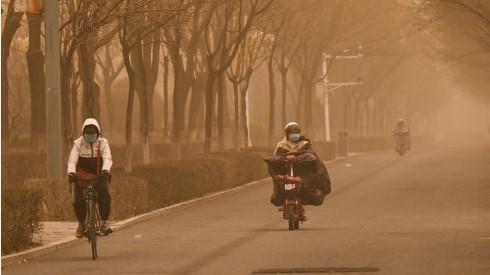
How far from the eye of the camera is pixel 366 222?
23.0 meters

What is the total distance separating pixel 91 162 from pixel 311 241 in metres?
3.45

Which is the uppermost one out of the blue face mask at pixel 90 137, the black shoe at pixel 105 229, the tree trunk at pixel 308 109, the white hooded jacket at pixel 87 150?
the tree trunk at pixel 308 109

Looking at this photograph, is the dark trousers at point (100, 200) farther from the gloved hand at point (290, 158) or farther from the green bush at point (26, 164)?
the green bush at point (26, 164)

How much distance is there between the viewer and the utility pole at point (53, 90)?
948 inches

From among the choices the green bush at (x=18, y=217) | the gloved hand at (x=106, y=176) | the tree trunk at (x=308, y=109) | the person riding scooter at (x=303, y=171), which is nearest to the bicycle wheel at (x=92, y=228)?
the gloved hand at (x=106, y=176)

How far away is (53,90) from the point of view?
79.5ft

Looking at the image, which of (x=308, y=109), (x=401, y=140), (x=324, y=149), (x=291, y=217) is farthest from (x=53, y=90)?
(x=401, y=140)

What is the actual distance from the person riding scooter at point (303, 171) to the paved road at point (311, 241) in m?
0.52

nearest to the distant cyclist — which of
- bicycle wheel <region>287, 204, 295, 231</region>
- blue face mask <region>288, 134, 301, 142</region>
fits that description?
bicycle wheel <region>287, 204, 295, 231</region>

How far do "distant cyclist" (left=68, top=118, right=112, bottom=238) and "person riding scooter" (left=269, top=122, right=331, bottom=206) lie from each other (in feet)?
15.8

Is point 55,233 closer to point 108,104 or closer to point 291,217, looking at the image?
point 291,217

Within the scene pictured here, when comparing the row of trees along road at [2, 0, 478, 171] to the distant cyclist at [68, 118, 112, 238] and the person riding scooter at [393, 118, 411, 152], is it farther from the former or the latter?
the distant cyclist at [68, 118, 112, 238]

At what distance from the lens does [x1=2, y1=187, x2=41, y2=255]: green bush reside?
17.3 metres

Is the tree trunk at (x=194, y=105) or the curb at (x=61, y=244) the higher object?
A: the tree trunk at (x=194, y=105)
